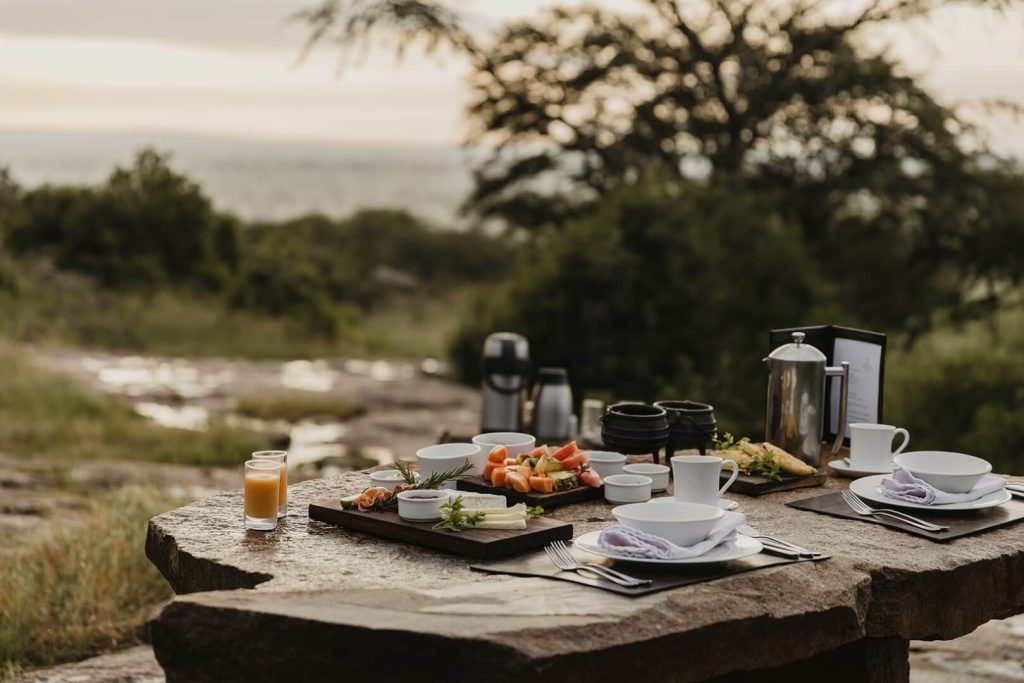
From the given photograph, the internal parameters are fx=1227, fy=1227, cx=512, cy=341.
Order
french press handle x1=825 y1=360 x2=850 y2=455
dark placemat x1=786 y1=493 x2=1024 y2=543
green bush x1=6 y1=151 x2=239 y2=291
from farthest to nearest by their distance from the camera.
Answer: green bush x1=6 y1=151 x2=239 y2=291, french press handle x1=825 y1=360 x2=850 y2=455, dark placemat x1=786 y1=493 x2=1024 y2=543

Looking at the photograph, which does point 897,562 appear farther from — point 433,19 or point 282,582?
point 433,19

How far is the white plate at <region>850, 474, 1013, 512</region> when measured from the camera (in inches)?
112

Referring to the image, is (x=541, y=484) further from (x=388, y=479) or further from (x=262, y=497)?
(x=262, y=497)

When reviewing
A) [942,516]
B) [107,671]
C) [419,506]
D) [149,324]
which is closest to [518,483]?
[419,506]

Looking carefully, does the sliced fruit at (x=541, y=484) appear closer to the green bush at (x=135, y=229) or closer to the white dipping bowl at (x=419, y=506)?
the white dipping bowl at (x=419, y=506)

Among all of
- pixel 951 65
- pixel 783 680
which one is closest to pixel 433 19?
pixel 951 65

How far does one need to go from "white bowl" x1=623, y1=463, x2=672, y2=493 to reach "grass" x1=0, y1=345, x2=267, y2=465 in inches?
213

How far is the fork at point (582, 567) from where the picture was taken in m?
2.28

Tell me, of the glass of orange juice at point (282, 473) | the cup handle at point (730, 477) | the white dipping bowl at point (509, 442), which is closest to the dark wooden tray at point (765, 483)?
the cup handle at point (730, 477)

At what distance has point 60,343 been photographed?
13102 millimetres

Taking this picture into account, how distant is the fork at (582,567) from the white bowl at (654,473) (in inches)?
21.8

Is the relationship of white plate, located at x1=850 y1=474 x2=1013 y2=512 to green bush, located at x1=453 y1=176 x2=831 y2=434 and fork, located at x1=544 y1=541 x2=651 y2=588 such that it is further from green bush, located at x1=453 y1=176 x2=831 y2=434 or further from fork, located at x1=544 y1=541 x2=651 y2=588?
green bush, located at x1=453 y1=176 x2=831 y2=434

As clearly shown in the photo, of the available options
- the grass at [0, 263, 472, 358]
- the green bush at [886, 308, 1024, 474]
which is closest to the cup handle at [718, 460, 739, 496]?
the green bush at [886, 308, 1024, 474]

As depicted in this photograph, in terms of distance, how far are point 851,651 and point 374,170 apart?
127ft
